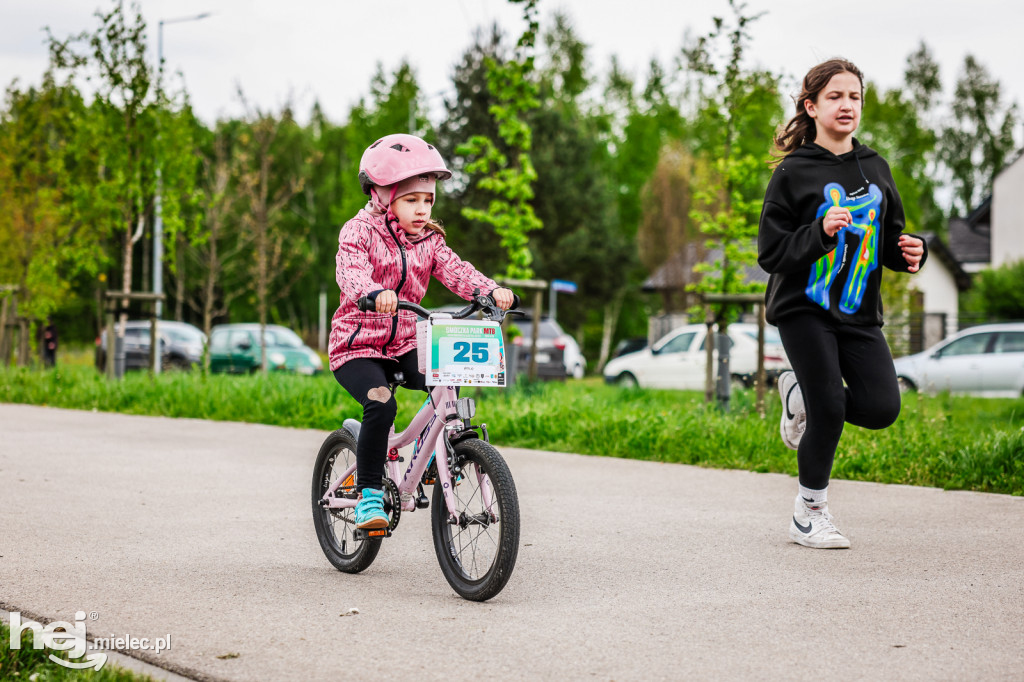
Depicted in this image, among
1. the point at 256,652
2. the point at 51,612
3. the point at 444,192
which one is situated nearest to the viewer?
the point at 256,652

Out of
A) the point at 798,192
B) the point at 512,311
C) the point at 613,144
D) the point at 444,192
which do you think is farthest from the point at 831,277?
the point at 613,144

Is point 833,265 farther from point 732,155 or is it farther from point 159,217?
point 159,217

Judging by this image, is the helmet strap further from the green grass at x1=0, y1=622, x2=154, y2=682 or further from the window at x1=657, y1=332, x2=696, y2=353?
the window at x1=657, y1=332, x2=696, y2=353

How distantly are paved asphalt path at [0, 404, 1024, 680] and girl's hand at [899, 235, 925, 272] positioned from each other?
1.28 metres

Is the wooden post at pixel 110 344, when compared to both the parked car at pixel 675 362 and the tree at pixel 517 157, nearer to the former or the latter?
the tree at pixel 517 157

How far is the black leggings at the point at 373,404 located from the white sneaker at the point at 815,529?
1.92m

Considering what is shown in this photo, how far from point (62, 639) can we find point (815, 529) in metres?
3.22

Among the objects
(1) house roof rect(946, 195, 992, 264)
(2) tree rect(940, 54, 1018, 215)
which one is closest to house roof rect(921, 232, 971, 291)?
(1) house roof rect(946, 195, 992, 264)

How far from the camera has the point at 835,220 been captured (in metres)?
4.72

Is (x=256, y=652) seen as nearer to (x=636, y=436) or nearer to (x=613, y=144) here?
(x=636, y=436)

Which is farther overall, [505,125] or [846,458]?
[505,125]

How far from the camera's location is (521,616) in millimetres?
3967

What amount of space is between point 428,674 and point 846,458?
511cm

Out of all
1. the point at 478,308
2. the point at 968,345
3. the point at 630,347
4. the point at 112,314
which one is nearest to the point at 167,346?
the point at 112,314
